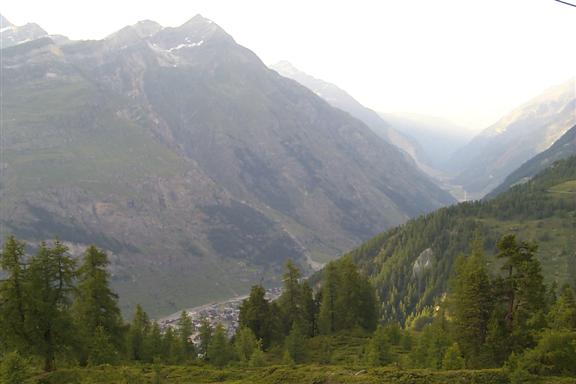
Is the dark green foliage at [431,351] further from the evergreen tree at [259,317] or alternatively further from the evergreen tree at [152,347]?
the evergreen tree at [152,347]

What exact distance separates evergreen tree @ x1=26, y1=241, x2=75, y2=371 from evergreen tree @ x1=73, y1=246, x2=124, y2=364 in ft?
13.8

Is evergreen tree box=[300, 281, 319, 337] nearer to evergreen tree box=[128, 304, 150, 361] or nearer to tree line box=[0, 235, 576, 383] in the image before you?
tree line box=[0, 235, 576, 383]

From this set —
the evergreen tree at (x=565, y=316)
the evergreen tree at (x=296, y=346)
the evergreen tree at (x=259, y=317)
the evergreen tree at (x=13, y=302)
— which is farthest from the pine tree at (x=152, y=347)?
the evergreen tree at (x=565, y=316)

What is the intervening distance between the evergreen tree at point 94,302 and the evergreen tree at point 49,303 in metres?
4.20

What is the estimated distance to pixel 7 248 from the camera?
4956 cm

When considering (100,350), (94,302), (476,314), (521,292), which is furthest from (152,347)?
(521,292)

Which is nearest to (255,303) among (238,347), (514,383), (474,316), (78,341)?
(238,347)

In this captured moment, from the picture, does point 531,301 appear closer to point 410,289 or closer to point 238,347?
point 238,347

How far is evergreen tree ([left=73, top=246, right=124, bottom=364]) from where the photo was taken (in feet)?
200

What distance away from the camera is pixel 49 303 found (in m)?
52.4

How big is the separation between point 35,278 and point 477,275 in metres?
47.4

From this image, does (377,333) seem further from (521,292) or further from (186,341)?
(186,341)

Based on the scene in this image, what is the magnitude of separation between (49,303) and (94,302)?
9.60m

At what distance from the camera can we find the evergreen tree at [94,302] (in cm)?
6088
